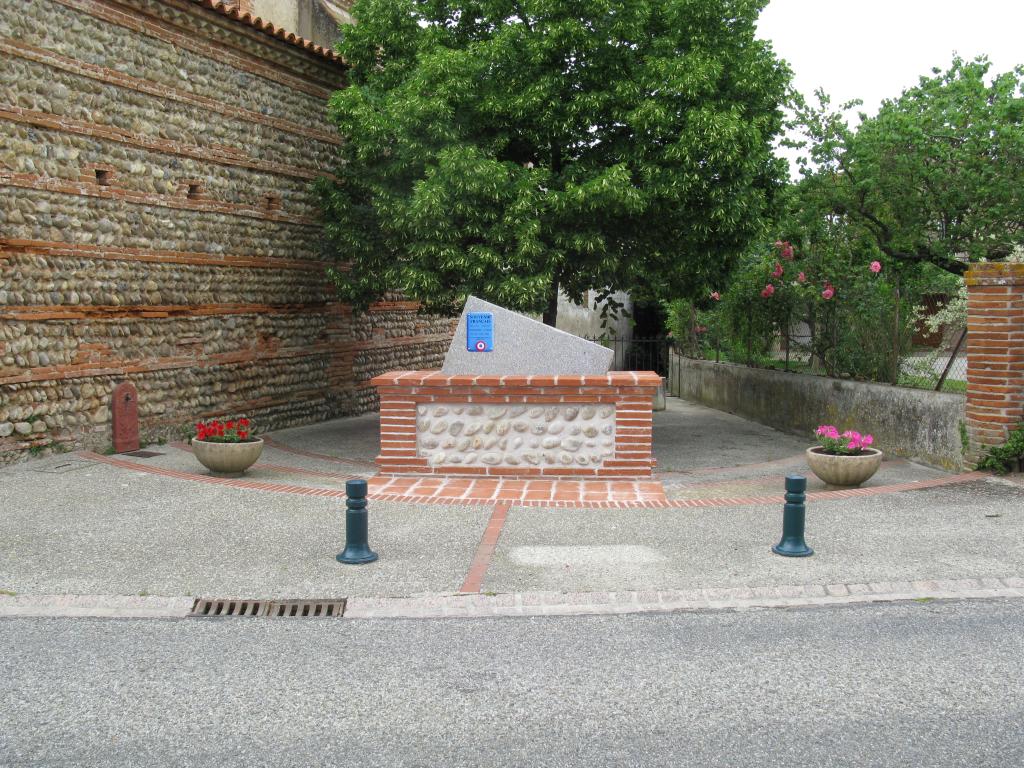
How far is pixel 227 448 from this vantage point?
30.7 ft

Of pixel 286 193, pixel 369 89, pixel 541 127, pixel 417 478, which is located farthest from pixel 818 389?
pixel 286 193

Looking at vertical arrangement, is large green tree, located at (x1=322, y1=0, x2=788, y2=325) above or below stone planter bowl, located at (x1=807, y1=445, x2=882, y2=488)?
above

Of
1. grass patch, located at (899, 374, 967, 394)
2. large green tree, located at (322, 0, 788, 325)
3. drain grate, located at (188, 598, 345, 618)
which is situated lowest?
drain grate, located at (188, 598, 345, 618)

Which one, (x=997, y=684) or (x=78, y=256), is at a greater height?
(x=78, y=256)

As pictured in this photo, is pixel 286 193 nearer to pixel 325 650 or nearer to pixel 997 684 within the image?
pixel 325 650

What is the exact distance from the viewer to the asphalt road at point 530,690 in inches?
140

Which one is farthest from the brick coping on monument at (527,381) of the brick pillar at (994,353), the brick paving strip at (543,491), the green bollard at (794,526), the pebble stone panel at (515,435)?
the brick pillar at (994,353)

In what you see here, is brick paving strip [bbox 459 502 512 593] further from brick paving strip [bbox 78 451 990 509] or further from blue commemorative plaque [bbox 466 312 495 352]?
blue commemorative plaque [bbox 466 312 495 352]

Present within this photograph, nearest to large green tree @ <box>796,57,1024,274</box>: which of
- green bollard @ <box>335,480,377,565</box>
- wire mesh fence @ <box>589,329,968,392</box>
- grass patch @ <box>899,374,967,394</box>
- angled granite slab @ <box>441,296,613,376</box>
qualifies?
wire mesh fence @ <box>589,329,968,392</box>

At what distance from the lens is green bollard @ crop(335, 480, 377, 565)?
6.23 metres

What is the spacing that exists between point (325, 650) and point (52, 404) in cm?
746

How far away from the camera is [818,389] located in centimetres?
1338

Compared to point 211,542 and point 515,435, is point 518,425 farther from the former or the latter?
point 211,542

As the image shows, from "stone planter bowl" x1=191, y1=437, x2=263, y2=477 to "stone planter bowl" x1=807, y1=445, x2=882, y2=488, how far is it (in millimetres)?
6116
